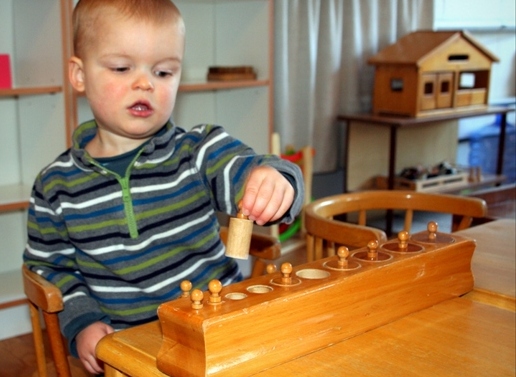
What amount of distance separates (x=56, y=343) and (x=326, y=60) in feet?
8.89

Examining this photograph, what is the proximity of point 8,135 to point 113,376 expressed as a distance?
1960mm

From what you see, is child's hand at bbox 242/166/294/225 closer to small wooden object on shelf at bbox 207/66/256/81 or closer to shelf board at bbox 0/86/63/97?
shelf board at bbox 0/86/63/97

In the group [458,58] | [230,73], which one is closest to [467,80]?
[458,58]

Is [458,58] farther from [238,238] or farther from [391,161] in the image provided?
[238,238]

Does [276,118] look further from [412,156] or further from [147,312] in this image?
[147,312]

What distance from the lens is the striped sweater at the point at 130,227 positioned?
1.26 meters

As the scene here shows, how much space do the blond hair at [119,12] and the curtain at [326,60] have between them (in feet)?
7.07

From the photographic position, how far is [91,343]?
3.81 ft

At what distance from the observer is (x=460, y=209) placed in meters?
1.59

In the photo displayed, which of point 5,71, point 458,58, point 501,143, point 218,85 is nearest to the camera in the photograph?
point 5,71

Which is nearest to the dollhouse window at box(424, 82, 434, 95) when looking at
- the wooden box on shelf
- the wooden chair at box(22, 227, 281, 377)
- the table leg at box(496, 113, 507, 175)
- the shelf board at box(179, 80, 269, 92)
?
the wooden box on shelf

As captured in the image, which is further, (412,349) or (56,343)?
(56,343)

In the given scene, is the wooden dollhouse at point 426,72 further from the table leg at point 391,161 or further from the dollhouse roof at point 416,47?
the table leg at point 391,161

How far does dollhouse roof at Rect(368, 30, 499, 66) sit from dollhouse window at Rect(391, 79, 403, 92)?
0.12 metres
